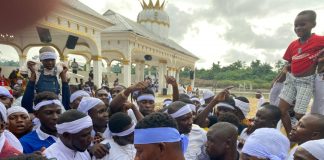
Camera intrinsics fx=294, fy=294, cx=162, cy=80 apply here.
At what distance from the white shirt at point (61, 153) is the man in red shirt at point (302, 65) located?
283 cm

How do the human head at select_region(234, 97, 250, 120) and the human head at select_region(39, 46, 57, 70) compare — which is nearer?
the human head at select_region(39, 46, 57, 70)

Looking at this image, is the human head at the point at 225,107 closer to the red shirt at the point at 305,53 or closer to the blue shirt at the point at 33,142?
the red shirt at the point at 305,53

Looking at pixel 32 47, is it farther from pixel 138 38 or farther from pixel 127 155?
pixel 127 155

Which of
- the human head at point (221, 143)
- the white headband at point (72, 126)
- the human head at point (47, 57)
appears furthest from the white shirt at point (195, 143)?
the human head at point (47, 57)

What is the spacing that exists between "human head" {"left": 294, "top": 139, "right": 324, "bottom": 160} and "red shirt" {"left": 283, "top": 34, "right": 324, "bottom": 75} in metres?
2.12

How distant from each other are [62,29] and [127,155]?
10.1 metres

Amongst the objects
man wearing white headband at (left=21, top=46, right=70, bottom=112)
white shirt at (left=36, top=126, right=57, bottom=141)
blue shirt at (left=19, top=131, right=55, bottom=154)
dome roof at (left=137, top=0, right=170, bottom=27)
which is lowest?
blue shirt at (left=19, top=131, right=55, bottom=154)

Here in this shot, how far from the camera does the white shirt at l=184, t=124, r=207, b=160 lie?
3.34 meters

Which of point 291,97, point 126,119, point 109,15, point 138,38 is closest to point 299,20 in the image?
point 291,97

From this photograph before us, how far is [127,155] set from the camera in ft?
9.53

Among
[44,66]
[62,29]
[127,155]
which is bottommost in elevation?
[127,155]

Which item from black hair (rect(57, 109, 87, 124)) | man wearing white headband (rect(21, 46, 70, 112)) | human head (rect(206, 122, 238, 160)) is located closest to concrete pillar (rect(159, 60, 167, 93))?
man wearing white headband (rect(21, 46, 70, 112))

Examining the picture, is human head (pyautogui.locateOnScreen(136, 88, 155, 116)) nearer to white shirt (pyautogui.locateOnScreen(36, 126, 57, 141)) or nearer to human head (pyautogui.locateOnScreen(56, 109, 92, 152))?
white shirt (pyautogui.locateOnScreen(36, 126, 57, 141))

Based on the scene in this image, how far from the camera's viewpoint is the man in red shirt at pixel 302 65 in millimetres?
3836
